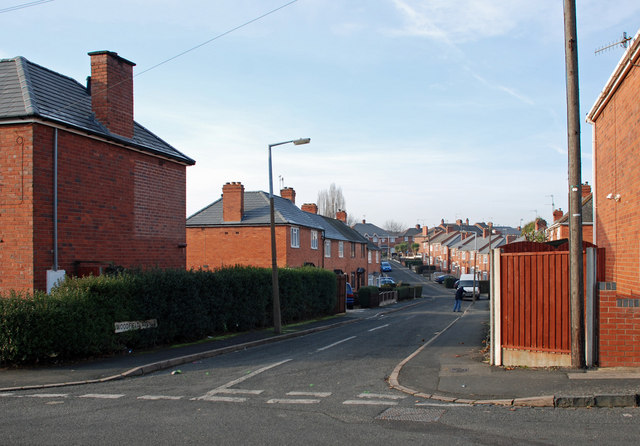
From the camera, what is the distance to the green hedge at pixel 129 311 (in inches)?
462

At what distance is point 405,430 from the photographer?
21.6 feet

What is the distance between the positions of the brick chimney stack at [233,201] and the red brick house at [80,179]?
56.3ft

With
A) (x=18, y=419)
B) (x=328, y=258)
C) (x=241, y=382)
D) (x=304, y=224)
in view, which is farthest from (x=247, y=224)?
(x=18, y=419)

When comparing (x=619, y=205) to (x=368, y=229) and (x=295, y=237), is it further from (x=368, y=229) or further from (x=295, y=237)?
(x=368, y=229)

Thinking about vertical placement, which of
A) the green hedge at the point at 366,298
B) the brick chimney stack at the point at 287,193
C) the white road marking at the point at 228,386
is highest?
the brick chimney stack at the point at 287,193

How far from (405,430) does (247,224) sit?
31.8m

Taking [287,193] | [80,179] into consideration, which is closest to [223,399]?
[80,179]

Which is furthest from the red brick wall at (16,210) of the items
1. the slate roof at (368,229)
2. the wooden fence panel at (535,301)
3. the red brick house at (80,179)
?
the slate roof at (368,229)

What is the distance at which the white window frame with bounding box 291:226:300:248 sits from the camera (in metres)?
38.9

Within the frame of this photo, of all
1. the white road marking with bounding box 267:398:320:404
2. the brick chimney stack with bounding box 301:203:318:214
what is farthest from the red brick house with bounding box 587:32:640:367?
the brick chimney stack with bounding box 301:203:318:214

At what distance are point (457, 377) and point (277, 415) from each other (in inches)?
145

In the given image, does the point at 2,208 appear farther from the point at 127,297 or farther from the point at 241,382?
the point at 241,382

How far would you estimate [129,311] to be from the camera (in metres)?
14.1

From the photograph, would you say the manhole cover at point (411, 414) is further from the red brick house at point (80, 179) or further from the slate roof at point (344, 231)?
the slate roof at point (344, 231)
